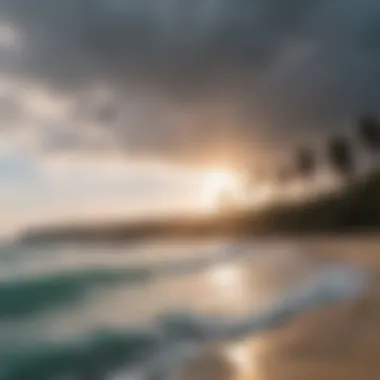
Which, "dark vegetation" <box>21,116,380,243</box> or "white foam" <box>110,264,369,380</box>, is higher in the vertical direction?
"dark vegetation" <box>21,116,380,243</box>

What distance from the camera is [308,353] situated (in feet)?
16.7

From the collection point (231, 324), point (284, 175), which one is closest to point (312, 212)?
point (284, 175)

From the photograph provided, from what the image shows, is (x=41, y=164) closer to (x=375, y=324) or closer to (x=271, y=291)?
(x=271, y=291)

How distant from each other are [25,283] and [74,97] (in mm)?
5553

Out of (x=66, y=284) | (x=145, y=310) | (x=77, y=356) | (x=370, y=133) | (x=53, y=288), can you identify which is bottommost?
(x=77, y=356)

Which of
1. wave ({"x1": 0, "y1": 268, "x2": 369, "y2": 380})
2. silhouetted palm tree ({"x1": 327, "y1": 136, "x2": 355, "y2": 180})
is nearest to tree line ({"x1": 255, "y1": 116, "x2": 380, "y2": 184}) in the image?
silhouetted palm tree ({"x1": 327, "y1": 136, "x2": 355, "y2": 180})

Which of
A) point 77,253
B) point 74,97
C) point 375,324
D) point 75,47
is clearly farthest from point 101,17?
point 77,253

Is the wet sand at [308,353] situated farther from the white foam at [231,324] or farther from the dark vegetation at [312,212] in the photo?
the dark vegetation at [312,212]

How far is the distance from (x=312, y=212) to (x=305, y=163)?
10.6 ft

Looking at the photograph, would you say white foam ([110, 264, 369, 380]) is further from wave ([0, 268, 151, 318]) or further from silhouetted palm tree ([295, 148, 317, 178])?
silhouetted palm tree ([295, 148, 317, 178])

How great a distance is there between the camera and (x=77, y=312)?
33.6 feet

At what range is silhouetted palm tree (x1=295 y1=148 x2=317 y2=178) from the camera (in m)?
24.4

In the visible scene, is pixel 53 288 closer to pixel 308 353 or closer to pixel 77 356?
pixel 77 356

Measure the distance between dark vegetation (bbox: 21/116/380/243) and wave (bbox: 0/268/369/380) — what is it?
44.7ft
